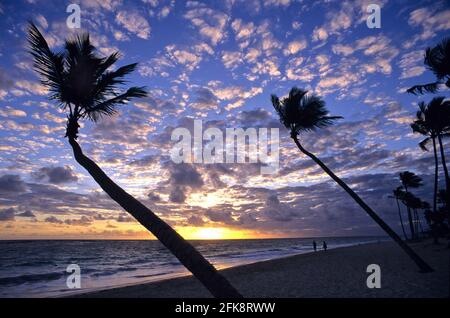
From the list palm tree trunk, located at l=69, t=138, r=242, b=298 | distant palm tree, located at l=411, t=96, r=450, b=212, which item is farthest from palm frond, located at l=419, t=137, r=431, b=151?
palm tree trunk, located at l=69, t=138, r=242, b=298

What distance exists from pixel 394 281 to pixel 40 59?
46.5ft

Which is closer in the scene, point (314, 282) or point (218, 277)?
point (218, 277)

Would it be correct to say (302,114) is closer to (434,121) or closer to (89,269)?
(434,121)

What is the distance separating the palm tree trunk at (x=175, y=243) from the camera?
495 cm

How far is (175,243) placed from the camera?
5.19 meters

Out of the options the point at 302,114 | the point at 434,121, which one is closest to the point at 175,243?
the point at 302,114

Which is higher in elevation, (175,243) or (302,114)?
(302,114)

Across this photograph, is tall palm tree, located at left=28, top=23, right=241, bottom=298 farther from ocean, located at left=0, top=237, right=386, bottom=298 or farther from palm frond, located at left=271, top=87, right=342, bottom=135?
ocean, located at left=0, top=237, right=386, bottom=298

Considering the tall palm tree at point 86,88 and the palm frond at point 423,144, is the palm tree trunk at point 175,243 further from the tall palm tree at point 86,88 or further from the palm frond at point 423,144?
the palm frond at point 423,144

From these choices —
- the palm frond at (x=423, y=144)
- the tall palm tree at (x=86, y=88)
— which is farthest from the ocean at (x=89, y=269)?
the palm frond at (x=423, y=144)

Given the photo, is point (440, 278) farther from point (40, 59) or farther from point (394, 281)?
point (40, 59)
